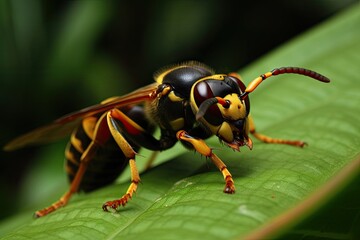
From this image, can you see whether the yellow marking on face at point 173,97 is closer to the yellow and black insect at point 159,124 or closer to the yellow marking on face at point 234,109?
the yellow and black insect at point 159,124

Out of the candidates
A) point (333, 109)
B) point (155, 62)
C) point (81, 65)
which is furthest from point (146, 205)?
point (155, 62)

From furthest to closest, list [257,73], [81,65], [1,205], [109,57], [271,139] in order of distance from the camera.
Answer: [109,57], [81,65], [1,205], [257,73], [271,139]

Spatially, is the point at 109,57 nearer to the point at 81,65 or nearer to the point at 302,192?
the point at 81,65

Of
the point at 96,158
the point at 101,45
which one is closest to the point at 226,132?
the point at 96,158

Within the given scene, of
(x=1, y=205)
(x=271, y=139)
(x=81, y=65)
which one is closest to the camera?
(x=271, y=139)

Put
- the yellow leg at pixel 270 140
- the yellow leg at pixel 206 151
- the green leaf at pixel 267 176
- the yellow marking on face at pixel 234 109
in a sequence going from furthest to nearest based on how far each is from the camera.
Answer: the yellow leg at pixel 270 140
the yellow marking on face at pixel 234 109
the yellow leg at pixel 206 151
the green leaf at pixel 267 176

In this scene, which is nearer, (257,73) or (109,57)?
(257,73)

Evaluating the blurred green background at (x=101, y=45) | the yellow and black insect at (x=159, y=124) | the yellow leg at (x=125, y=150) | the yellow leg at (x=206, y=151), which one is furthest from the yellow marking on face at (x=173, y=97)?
the blurred green background at (x=101, y=45)
